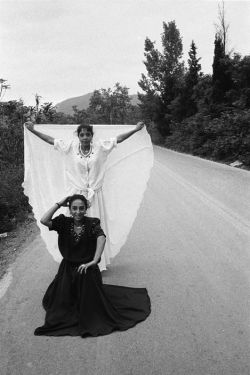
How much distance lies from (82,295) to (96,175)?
169cm

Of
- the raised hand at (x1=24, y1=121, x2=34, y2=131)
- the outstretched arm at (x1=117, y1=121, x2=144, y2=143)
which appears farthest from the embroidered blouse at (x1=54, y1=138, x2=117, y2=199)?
the raised hand at (x1=24, y1=121, x2=34, y2=131)

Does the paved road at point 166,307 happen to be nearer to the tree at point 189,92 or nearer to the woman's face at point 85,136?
the woman's face at point 85,136

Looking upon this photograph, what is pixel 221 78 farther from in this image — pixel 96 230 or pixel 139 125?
pixel 96 230

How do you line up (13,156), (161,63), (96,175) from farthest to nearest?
(161,63), (13,156), (96,175)

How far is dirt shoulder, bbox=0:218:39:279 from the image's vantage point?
6200 mm

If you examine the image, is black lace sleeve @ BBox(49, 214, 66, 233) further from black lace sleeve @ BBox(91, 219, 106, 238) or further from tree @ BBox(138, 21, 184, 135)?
tree @ BBox(138, 21, 184, 135)

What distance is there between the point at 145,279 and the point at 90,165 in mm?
1597

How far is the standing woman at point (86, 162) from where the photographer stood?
5109 millimetres

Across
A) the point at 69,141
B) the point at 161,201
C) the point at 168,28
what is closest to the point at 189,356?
the point at 69,141

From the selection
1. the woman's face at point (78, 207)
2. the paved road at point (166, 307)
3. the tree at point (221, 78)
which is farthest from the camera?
the tree at point (221, 78)

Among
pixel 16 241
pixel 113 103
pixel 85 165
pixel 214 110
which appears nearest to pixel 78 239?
pixel 85 165

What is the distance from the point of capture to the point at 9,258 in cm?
629

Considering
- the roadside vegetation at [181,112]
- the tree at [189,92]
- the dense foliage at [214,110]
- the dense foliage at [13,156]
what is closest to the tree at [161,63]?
the roadside vegetation at [181,112]

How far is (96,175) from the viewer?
5227 mm
